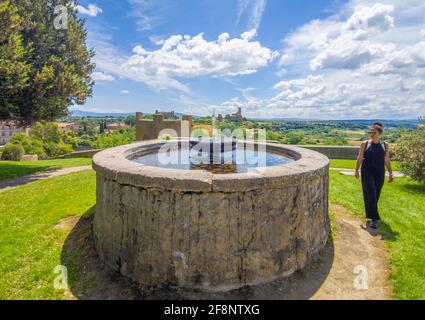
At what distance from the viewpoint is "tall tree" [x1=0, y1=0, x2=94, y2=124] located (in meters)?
8.94

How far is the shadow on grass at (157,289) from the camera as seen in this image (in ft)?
10.4

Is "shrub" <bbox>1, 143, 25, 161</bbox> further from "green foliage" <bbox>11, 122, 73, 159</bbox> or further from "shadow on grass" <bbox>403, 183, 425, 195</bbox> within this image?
"shadow on grass" <bbox>403, 183, 425, 195</bbox>

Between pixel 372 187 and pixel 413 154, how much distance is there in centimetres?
504

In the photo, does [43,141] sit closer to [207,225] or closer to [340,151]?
[340,151]

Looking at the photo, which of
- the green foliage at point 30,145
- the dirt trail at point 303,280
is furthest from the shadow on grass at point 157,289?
the green foliage at point 30,145

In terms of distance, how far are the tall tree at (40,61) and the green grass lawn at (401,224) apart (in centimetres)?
1086

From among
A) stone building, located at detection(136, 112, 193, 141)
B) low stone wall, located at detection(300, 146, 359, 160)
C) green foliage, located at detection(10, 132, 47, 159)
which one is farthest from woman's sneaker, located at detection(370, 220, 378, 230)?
green foliage, located at detection(10, 132, 47, 159)

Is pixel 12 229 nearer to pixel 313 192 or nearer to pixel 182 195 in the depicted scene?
pixel 182 195

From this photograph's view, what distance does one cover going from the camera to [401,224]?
203 inches

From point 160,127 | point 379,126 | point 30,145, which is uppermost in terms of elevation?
point 160,127

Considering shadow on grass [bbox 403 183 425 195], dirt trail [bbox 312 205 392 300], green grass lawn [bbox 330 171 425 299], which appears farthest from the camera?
shadow on grass [bbox 403 183 425 195]

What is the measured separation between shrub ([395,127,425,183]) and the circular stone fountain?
23.3ft

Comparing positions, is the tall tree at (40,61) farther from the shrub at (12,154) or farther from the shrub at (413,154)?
the shrub at (413,154)

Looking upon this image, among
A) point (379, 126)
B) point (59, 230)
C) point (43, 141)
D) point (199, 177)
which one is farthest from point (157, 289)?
point (43, 141)
